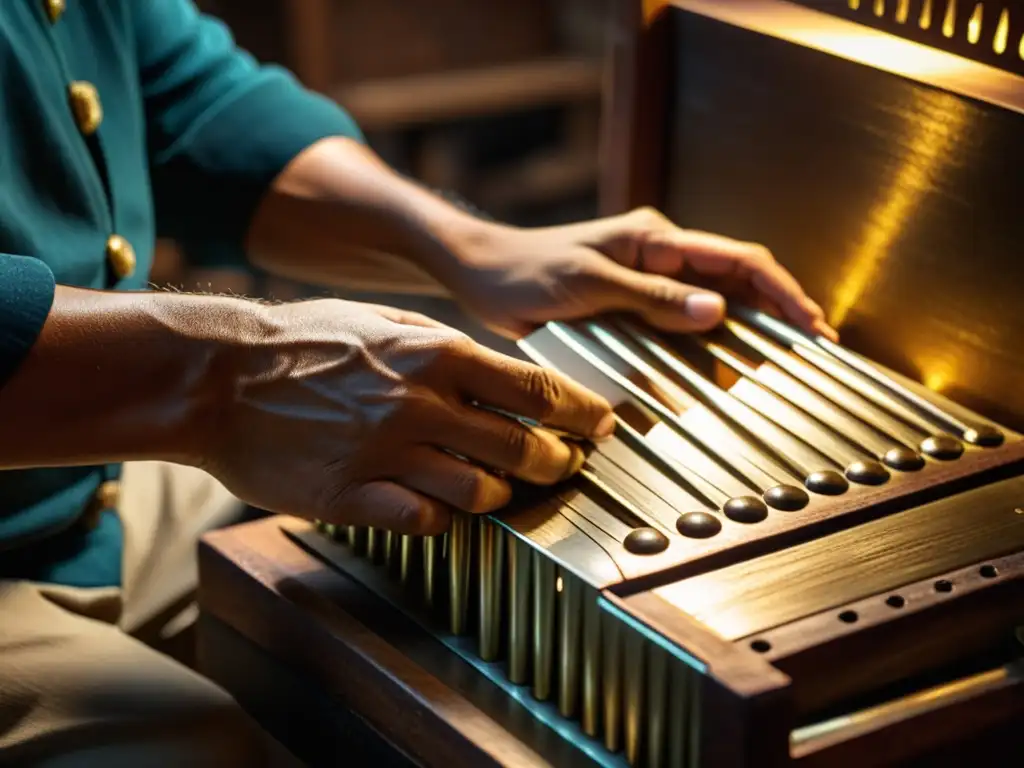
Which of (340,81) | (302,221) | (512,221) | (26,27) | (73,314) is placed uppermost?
(26,27)

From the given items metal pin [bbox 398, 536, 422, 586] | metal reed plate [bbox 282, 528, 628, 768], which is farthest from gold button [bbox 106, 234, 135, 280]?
metal pin [bbox 398, 536, 422, 586]

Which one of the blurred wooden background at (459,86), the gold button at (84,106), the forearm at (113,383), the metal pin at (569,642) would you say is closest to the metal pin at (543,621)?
the metal pin at (569,642)

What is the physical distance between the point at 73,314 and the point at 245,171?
0.50 metres

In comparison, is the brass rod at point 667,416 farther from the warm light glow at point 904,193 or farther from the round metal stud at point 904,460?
the warm light glow at point 904,193

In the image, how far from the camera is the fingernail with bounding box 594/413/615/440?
3.20 feet

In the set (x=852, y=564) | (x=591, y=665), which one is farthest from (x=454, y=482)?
(x=852, y=564)

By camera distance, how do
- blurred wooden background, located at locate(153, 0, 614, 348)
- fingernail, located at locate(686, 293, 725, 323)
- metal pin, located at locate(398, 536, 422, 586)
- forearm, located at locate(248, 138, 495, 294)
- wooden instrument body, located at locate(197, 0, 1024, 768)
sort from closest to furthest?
wooden instrument body, located at locate(197, 0, 1024, 768) < metal pin, located at locate(398, 536, 422, 586) < fingernail, located at locate(686, 293, 725, 323) < forearm, located at locate(248, 138, 495, 294) < blurred wooden background, located at locate(153, 0, 614, 348)

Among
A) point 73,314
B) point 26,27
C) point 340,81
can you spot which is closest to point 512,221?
point 340,81

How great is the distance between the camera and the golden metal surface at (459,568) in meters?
0.96

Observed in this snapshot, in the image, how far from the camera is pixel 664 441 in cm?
98

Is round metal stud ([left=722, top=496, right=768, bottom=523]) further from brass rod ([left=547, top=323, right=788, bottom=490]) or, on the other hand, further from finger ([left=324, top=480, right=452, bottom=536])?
finger ([left=324, top=480, right=452, bottom=536])

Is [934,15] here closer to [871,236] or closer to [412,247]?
[871,236]

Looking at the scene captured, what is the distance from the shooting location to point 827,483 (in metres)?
0.92

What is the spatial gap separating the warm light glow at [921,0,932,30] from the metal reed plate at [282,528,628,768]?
0.57 m
